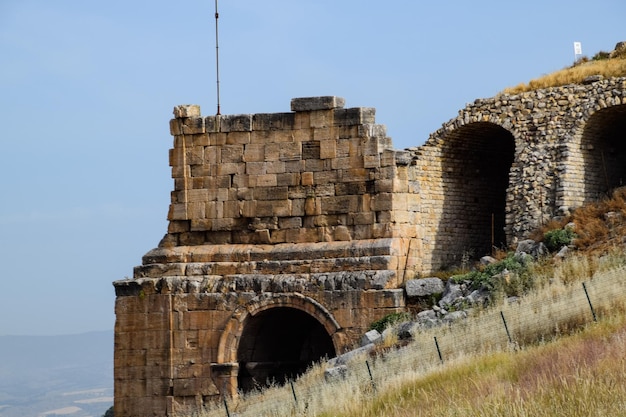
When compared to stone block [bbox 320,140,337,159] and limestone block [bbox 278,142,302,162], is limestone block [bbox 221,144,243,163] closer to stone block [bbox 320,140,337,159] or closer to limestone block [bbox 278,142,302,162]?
limestone block [bbox 278,142,302,162]

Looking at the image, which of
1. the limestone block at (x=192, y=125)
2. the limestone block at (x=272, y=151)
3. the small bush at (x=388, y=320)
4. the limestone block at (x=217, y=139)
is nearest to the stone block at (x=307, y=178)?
the limestone block at (x=272, y=151)

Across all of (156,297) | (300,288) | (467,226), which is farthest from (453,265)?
(156,297)

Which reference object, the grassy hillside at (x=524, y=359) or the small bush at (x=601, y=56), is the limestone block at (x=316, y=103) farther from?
the small bush at (x=601, y=56)

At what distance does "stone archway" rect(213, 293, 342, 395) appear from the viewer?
27.6m

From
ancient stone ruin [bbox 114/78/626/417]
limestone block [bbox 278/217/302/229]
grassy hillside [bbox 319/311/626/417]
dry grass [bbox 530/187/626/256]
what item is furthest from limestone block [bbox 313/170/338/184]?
grassy hillside [bbox 319/311/626/417]

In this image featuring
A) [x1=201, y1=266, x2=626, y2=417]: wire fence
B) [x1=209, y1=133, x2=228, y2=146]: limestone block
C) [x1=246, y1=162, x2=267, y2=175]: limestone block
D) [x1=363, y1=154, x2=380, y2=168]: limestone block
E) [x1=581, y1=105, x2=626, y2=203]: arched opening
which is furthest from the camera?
[x1=581, y1=105, x2=626, y2=203]: arched opening

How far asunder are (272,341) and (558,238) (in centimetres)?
660

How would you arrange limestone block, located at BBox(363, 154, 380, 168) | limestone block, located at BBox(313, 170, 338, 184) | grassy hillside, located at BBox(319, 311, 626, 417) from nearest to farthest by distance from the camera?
1. grassy hillside, located at BBox(319, 311, 626, 417)
2. limestone block, located at BBox(363, 154, 380, 168)
3. limestone block, located at BBox(313, 170, 338, 184)

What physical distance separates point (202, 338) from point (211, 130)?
4.42 m

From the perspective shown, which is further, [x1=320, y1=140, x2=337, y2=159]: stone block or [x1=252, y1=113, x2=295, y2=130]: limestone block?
[x1=252, y1=113, x2=295, y2=130]: limestone block

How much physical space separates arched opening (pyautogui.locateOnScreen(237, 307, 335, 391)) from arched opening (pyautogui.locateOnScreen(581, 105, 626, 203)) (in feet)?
22.0

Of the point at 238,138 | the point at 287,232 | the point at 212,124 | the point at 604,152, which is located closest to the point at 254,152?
the point at 238,138

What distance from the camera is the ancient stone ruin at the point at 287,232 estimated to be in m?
27.6

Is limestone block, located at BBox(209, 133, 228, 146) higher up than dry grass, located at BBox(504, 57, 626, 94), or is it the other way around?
dry grass, located at BBox(504, 57, 626, 94)
